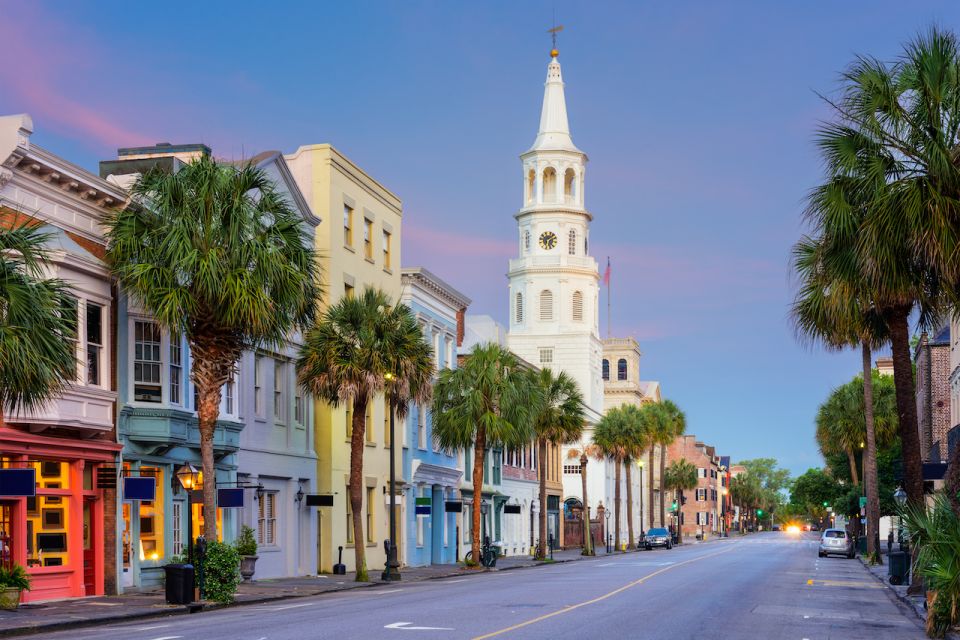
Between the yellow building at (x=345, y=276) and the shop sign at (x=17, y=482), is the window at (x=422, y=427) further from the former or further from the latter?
the shop sign at (x=17, y=482)

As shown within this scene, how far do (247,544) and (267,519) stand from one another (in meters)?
3.72

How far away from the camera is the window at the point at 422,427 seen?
55656mm

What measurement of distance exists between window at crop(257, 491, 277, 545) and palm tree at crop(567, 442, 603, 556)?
36555 mm

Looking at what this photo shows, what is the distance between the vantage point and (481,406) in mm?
51500

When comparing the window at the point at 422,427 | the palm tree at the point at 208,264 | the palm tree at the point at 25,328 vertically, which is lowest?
→ the window at the point at 422,427

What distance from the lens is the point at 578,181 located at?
11131cm

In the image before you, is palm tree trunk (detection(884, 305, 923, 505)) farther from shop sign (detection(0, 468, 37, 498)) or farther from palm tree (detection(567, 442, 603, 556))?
palm tree (detection(567, 442, 603, 556))

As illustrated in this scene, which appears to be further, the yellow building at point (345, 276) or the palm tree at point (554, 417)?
the palm tree at point (554, 417)

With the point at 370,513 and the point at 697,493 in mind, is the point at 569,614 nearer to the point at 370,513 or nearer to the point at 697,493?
the point at 370,513

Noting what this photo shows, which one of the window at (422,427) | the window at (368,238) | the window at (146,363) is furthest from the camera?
the window at (422,427)

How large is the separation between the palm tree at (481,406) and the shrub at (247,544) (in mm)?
15309

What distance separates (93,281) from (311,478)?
15.9 m

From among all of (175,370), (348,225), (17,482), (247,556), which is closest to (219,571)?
(17,482)

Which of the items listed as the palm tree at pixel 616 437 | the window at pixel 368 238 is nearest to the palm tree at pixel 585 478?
the palm tree at pixel 616 437
